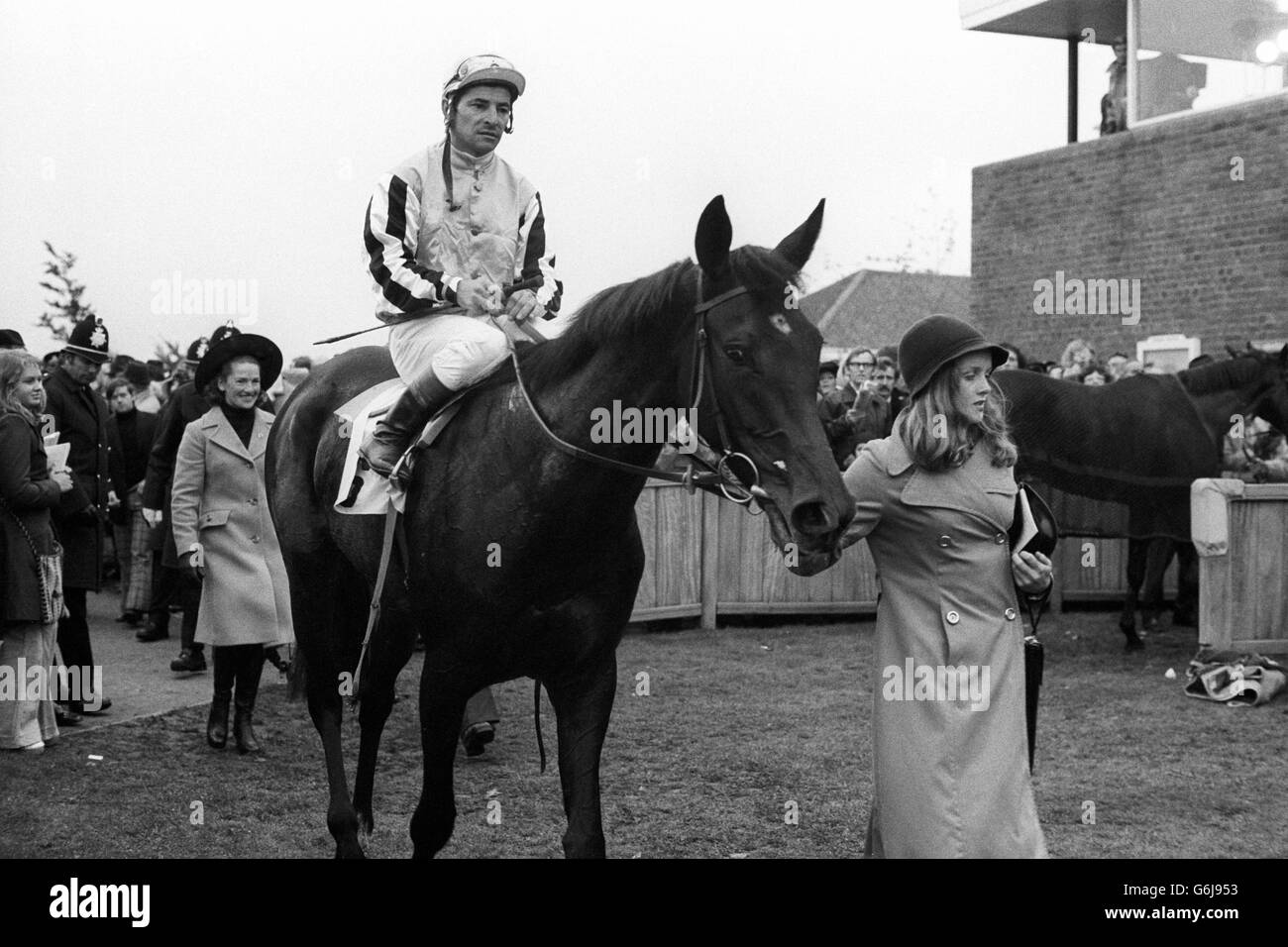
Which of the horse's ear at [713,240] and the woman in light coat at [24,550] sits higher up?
the horse's ear at [713,240]

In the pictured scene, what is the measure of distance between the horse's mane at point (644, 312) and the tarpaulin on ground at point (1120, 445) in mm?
6954

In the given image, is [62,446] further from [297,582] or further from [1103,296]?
[1103,296]

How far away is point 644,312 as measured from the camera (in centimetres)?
414

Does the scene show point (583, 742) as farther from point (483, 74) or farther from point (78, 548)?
point (78, 548)

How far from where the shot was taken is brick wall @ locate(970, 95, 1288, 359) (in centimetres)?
1553

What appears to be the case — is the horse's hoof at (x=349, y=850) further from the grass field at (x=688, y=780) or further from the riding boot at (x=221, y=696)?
A: the riding boot at (x=221, y=696)

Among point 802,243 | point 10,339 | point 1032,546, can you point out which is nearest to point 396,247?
point 802,243

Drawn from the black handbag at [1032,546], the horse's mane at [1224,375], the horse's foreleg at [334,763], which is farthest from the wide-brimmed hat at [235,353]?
the horse's mane at [1224,375]

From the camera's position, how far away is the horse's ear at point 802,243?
4.05 m

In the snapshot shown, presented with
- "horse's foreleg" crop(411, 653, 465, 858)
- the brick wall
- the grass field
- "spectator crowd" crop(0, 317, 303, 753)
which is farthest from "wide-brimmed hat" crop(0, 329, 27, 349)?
the brick wall

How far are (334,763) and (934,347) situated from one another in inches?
116

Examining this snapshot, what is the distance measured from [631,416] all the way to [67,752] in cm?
469

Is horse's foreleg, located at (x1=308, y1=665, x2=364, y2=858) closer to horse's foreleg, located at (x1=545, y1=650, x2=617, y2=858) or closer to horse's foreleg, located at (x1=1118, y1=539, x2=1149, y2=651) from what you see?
horse's foreleg, located at (x1=545, y1=650, x2=617, y2=858)
